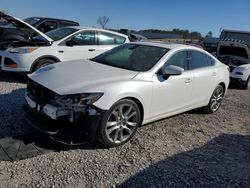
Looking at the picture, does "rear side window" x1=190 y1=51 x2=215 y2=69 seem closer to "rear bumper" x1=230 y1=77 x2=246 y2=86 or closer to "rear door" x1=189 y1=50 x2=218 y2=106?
"rear door" x1=189 y1=50 x2=218 y2=106

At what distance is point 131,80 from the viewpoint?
14.9 ft

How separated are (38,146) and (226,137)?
313 centimetres

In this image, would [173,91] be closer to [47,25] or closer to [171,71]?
[171,71]

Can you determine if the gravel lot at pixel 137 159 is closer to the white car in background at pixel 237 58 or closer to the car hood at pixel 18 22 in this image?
the car hood at pixel 18 22

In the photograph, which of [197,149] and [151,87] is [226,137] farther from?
[151,87]

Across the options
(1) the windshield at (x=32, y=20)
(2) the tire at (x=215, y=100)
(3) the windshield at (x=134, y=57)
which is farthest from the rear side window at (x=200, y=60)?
(1) the windshield at (x=32, y=20)

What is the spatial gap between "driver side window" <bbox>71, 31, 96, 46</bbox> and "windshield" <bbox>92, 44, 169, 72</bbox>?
284cm

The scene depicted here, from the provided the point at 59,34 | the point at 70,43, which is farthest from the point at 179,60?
the point at 59,34

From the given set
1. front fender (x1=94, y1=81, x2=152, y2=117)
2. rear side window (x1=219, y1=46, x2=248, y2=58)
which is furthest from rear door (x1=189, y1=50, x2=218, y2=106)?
rear side window (x1=219, y1=46, x2=248, y2=58)

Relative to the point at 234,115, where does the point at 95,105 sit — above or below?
above

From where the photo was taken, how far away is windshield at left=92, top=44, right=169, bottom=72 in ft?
16.7

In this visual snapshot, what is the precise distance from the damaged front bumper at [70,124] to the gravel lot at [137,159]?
0.72 feet

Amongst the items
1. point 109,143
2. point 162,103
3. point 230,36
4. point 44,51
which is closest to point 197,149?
point 162,103

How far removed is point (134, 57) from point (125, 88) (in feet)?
3.90
